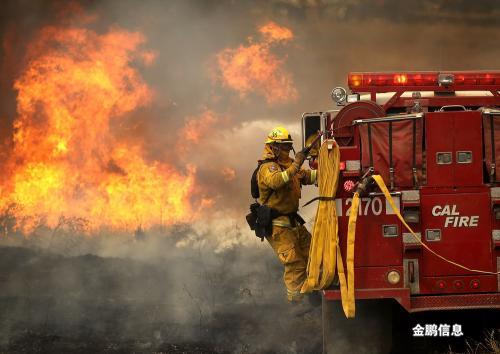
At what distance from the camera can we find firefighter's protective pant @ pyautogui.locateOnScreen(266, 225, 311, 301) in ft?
23.5

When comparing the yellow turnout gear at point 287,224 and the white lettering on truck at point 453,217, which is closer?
the white lettering on truck at point 453,217

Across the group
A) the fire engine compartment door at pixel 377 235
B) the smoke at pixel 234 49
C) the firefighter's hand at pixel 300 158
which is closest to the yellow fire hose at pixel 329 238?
the fire engine compartment door at pixel 377 235

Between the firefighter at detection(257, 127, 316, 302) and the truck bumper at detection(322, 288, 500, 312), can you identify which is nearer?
the truck bumper at detection(322, 288, 500, 312)

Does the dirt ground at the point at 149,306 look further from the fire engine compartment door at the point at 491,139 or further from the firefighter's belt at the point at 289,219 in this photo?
the fire engine compartment door at the point at 491,139

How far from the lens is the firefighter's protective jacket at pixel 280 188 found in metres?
7.14

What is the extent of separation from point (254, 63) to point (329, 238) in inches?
289

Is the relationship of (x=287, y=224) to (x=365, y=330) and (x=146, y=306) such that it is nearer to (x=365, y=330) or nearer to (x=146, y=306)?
(x=365, y=330)

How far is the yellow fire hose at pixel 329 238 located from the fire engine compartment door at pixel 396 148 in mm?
212

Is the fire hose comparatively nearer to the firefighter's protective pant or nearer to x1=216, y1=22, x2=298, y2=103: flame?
the firefighter's protective pant

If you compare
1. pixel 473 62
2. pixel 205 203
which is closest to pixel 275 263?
pixel 205 203

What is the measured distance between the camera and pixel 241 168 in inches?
520

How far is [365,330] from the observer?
663 centimetres

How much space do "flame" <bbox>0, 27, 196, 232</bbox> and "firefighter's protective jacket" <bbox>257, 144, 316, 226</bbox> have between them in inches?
218

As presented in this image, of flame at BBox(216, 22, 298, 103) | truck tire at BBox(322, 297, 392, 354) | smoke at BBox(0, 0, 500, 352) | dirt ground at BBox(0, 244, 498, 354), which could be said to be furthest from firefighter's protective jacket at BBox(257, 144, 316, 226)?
flame at BBox(216, 22, 298, 103)
